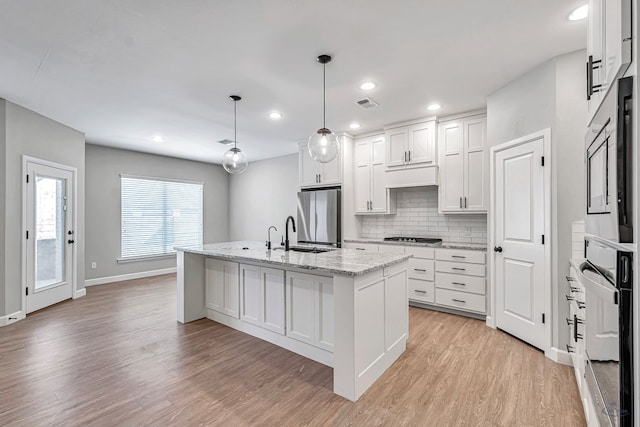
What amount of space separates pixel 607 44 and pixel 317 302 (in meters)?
2.34

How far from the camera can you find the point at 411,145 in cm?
441

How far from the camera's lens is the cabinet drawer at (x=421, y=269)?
4102mm

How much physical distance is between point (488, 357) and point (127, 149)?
6.78 meters

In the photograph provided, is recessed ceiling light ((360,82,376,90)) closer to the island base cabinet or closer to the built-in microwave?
the island base cabinet

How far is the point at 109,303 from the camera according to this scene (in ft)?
14.8

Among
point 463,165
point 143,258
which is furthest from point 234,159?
point 143,258

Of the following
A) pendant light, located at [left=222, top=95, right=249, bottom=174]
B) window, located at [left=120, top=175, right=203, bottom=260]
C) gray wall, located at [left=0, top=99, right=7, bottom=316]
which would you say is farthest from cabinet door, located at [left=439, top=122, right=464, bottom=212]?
window, located at [left=120, top=175, right=203, bottom=260]

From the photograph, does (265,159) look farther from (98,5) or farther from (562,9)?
(562,9)

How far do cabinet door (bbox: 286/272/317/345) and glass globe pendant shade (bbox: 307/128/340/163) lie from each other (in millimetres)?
1114

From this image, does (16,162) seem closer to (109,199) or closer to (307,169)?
(109,199)

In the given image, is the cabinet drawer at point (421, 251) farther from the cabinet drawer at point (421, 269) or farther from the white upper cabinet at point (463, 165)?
the white upper cabinet at point (463, 165)

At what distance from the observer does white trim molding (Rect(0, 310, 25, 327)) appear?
→ 140 inches

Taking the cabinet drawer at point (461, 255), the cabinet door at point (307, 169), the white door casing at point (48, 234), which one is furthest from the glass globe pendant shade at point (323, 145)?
the white door casing at point (48, 234)

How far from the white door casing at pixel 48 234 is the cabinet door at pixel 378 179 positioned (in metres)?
4.70
